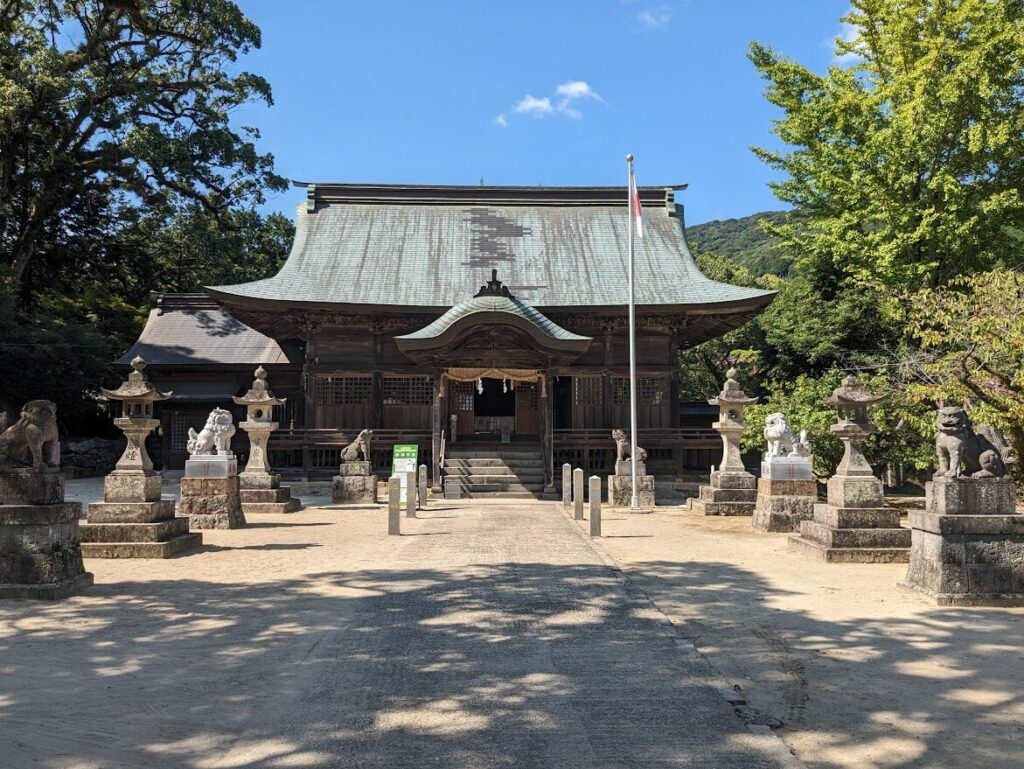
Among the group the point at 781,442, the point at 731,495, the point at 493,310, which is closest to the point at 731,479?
the point at 731,495

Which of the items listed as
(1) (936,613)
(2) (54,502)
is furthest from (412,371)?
(1) (936,613)

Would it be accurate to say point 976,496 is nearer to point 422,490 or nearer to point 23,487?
point 23,487

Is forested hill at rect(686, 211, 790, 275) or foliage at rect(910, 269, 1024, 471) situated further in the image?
forested hill at rect(686, 211, 790, 275)

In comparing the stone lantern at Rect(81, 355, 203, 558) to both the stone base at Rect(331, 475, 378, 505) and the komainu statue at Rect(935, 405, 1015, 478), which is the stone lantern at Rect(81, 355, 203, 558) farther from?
the komainu statue at Rect(935, 405, 1015, 478)

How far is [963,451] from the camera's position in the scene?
6.99m

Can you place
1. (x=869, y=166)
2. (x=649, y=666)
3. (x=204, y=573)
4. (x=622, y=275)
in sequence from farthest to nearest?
(x=622, y=275) → (x=869, y=166) → (x=204, y=573) → (x=649, y=666)

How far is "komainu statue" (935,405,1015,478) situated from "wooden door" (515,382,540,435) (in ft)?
59.5

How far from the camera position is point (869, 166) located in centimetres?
1717

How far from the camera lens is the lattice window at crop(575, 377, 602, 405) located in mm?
21656

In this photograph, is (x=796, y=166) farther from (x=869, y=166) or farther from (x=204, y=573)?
(x=204, y=573)

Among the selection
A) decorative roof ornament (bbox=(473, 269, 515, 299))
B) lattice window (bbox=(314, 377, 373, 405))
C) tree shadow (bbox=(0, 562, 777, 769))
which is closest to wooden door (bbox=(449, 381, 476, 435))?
lattice window (bbox=(314, 377, 373, 405))

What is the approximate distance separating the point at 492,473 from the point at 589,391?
4657 millimetres

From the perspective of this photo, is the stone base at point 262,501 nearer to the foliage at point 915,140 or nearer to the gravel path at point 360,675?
the gravel path at point 360,675

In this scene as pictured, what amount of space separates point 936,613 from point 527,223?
69.0 feet
